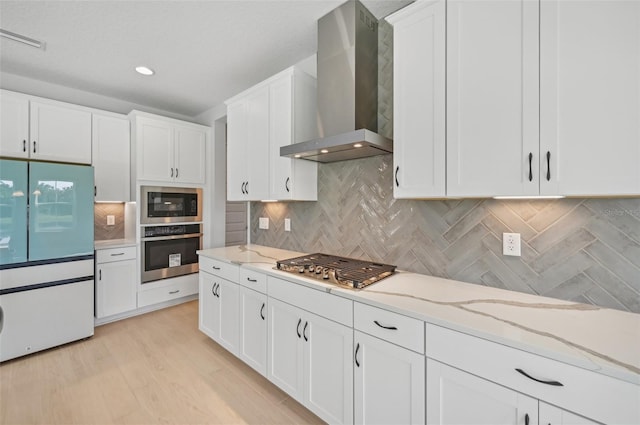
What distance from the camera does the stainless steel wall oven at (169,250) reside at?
134 inches

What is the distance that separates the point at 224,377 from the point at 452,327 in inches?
75.1

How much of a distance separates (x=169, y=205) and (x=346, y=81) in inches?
112

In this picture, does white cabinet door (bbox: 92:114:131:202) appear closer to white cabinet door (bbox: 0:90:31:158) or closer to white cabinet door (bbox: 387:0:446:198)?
white cabinet door (bbox: 0:90:31:158)

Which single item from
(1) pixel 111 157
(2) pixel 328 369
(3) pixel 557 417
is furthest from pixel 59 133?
(3) pixel 557 417

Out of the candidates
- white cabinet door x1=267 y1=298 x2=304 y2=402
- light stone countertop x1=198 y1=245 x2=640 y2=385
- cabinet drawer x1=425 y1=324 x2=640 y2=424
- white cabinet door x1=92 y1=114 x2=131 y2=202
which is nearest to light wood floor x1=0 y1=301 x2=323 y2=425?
white cabinet door x1=267 y1=298 x2=304 y2=402

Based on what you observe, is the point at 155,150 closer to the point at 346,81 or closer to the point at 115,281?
the point at 115,281

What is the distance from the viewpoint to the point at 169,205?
357cm

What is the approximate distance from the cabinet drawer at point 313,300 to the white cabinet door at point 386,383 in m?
0.13

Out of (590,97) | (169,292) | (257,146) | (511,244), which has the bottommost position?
(169,292)

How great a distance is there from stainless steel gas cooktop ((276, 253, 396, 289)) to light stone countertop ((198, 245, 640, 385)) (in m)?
0.05

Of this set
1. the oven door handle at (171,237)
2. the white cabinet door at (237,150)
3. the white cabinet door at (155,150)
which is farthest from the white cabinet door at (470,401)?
the white cabinet door at (155,150)

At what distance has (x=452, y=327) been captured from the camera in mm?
1091

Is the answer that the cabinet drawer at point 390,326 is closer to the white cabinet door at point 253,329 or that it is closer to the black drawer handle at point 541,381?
the black drawer handle at point 541,381

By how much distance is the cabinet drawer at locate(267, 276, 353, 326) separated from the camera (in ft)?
4.89
